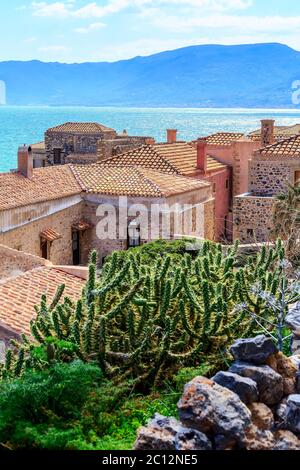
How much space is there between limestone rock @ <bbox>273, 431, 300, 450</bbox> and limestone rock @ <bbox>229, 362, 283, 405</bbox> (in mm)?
669

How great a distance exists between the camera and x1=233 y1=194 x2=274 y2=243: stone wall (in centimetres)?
2780

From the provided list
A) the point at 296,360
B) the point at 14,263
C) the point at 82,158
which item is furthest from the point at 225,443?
the point at 82,158

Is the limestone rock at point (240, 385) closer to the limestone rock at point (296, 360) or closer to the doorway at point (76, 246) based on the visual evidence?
the limestone rock at point (296, 360)

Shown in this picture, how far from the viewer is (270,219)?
89.5ft

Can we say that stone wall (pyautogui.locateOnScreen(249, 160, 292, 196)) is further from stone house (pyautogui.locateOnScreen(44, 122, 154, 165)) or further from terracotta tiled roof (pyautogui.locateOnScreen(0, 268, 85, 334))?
stone house (pyautogui.locateOnScreen(44, 122, 154, 165))

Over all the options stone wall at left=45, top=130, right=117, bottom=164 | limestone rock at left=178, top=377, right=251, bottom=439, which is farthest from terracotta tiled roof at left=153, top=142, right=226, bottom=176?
limestone rock at left=178, top=377, right=251, bottom=439

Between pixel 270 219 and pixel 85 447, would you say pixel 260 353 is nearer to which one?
pixel 85 447

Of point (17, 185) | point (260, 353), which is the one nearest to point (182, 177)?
point (17, 185)

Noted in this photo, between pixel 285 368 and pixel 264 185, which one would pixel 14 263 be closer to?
pixel 285 368

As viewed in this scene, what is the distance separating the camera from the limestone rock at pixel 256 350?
26.9 ft

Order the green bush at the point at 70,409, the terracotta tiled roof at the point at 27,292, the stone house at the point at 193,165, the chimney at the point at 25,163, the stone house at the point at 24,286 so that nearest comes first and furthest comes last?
the green bush at the point at 70,409
the stone house at the point at 24,286
the terracotta tiled roof at the point at 27,292
the chimney at the point at 25,163
the stone house at the point at 193,165

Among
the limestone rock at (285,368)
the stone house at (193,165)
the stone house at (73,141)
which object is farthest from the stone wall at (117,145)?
the limestone rock at (285,368)

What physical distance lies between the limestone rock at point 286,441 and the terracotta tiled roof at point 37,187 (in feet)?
53.6
